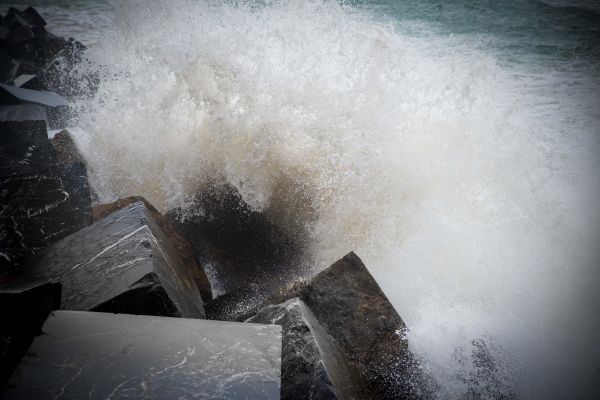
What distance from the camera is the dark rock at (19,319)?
39.0 inches

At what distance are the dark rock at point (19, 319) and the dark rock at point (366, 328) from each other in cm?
129

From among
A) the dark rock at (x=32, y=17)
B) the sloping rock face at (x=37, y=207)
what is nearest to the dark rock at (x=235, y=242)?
the sloping rock face at (x=37, y=207)

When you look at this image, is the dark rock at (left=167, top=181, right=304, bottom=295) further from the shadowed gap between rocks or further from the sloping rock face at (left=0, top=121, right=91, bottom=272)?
the sloping rock face at (left=0, top=121, right=91, bottom=272)

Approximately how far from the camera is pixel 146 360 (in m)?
1.00

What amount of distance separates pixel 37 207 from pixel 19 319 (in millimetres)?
1265

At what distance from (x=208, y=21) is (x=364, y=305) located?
204 inches

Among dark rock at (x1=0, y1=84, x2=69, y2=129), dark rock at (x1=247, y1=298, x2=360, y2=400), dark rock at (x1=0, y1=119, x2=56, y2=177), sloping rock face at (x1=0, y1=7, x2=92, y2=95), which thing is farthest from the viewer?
sloping rock face at (x1=0, y1=7, x2=92, y2=95)

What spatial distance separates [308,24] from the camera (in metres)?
4.73

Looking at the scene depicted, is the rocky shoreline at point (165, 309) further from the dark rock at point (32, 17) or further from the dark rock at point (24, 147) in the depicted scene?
the dark rock at point (32, 17)

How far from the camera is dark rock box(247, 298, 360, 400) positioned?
116 cm

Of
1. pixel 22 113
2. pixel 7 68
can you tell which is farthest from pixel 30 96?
pixel 7 68

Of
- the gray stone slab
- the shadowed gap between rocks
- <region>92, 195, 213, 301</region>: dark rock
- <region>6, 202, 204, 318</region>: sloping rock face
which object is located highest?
<region>6, 202, 204, 318</region>: sloping rock face

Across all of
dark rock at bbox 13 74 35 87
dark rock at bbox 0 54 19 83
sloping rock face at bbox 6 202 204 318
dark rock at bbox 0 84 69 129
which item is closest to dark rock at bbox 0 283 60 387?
sloping rock face at bbox 6 202 204 318

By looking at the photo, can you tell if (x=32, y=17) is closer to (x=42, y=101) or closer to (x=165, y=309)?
(x=42, y=101)
